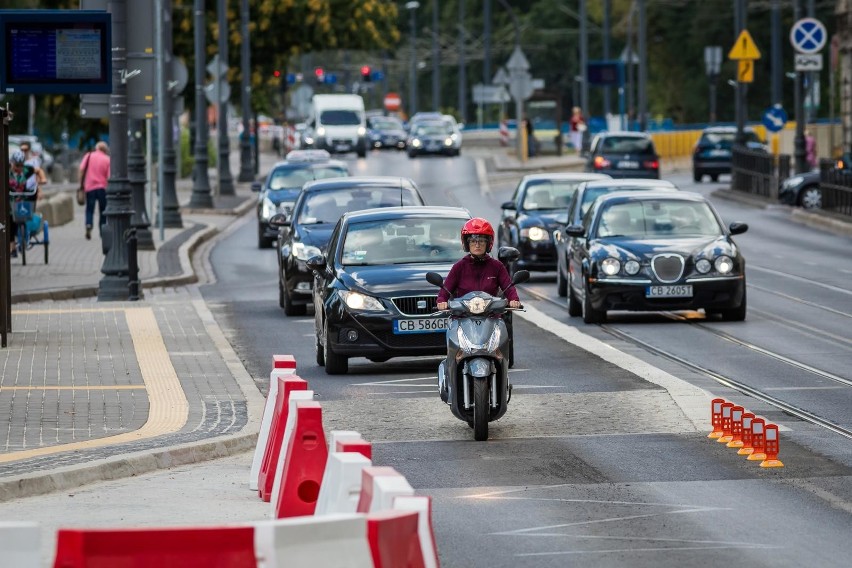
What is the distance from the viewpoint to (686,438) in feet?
41.7

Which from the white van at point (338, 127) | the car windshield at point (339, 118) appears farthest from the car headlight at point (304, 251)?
the car windshield at point (339, 118)

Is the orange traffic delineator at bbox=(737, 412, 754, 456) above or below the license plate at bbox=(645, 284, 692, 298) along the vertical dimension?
below

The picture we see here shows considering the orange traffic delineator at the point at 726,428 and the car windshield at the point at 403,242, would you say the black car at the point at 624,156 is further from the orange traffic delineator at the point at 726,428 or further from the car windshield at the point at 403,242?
the orange traffic delineator at the point at 726,428

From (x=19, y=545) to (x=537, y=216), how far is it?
23.2m

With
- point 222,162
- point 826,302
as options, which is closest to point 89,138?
point 222,162

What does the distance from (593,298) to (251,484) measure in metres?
11.1

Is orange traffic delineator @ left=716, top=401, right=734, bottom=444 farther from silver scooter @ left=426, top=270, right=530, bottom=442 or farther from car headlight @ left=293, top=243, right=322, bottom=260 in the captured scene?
car headlight @ left=293, top=243, right=322, bottom=260

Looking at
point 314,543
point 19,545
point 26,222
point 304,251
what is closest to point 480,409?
point 314,543

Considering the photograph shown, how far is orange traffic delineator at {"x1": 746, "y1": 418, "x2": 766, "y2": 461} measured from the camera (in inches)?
459

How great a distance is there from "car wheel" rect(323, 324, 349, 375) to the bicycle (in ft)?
41.9

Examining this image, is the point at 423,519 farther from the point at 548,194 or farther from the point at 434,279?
the point at 548,194

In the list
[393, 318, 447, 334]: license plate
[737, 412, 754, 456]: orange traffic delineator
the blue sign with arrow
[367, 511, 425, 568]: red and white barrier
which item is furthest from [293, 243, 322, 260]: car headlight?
the blue sign with arrow

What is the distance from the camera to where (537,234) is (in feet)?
92.5

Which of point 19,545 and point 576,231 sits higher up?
point 576,231
